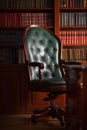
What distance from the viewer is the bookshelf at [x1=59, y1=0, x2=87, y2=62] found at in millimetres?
3875

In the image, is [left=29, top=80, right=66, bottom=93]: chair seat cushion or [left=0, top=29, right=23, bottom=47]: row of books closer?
[left=29, top=80, right=66, bottom=93]: chair seat cushion

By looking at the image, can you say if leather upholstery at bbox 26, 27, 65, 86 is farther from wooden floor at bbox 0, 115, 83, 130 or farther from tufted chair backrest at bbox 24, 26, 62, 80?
wooden floor at bbox 0, 115, 83, 130

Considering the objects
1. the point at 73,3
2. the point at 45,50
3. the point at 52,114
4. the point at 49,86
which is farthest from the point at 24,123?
the point at 73,3

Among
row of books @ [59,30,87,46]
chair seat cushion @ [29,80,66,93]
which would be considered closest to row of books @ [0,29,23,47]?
row of books @ [59,30,87,46]

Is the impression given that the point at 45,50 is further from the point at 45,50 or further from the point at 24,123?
the point at 24,123

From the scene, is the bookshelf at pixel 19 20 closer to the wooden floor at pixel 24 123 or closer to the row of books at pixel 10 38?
the row of books at pixel 10 38

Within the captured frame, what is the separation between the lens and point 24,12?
12.8 ft

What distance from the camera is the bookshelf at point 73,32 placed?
3.88 metres

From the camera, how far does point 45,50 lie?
3635 mm

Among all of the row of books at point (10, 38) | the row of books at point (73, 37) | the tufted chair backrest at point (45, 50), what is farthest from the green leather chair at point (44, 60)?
the row of books at point (10, 38)

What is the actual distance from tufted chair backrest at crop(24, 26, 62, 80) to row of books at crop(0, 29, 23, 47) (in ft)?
1.21

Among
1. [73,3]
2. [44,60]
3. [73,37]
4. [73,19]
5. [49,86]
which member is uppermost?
[73,3]

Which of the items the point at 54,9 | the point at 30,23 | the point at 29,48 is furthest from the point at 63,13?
the point at 29,48

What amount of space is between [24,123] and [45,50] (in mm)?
953
